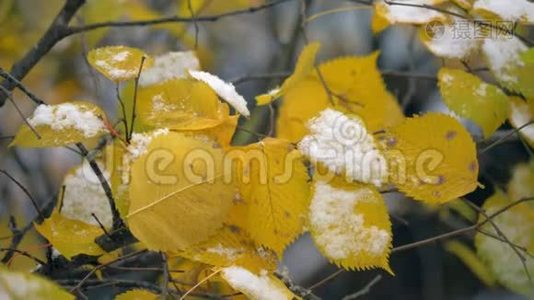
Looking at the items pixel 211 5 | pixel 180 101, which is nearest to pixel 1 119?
pixel 211 5

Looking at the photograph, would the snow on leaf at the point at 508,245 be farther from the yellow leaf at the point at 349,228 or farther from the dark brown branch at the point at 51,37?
the dark brown branch at the point at 51,37

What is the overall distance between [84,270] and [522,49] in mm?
458

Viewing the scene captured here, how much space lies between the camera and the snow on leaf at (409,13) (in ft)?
2.21

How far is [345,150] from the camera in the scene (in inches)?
21.8

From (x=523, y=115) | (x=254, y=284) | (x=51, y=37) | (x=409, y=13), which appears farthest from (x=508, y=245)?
(x=51, y=37)

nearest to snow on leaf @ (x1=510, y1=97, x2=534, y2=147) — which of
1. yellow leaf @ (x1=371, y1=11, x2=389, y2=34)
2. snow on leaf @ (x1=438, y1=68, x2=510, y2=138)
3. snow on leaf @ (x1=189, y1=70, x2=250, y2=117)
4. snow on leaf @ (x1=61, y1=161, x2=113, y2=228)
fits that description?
snow on leaf @ (x1=438, y1=68, x2=510, y2=138)

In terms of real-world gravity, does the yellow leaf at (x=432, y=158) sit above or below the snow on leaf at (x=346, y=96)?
above

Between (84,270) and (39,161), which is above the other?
(84,270)

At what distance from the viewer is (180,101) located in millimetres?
587

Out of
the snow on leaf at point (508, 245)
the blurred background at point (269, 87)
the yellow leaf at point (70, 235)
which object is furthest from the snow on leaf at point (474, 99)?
the blurred background at point (269, 87)

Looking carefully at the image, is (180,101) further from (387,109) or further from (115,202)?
(387,109)

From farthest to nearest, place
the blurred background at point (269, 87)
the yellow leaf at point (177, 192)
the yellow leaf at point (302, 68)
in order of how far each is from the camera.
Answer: the blurred background at point (269, 87) < the yellow leaf at point (302, 68) < the yellow leaf at point (177, 192)

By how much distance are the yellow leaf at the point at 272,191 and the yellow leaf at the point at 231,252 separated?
0.4 inches

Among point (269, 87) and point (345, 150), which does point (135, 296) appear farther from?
point (269, 87)
